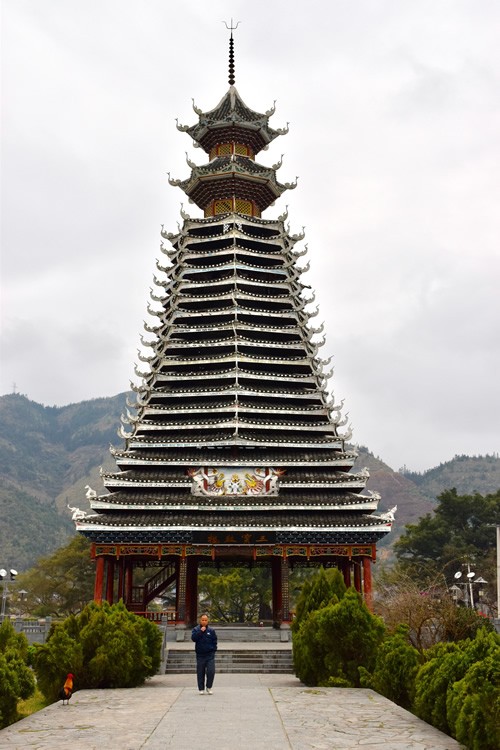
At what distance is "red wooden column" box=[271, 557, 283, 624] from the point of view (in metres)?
33.5

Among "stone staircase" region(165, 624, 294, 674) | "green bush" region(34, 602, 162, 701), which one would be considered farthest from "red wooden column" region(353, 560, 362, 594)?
"green bush" region(34, 602, 162, 701)

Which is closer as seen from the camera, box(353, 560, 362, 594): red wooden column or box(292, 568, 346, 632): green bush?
box(292, 568, 346, 632): green bush

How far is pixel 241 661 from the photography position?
2647cm

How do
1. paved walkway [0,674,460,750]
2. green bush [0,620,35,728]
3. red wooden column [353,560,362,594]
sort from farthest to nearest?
red wooden column [353,560,362,594]
green bush [0,620,35,728]
paved walkway [0,674,460,750]

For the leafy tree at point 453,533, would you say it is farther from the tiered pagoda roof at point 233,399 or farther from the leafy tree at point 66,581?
the tiered pagoda roof at point 233,399

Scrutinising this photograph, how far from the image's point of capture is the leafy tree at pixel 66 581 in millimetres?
59438

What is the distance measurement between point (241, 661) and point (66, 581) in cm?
3776

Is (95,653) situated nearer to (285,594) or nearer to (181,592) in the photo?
(181,592)

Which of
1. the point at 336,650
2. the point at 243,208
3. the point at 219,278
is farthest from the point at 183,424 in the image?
the point at 336,650

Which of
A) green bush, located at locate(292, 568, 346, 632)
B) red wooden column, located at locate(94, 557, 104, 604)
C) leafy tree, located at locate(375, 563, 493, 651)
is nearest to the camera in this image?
green bush, located at locate(292, 568, 346, 632)

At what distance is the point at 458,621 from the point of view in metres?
25.9

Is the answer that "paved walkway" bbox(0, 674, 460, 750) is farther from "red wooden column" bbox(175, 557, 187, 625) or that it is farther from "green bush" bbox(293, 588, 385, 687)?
"red wooden column" bbox(175, 557, 187, 625)

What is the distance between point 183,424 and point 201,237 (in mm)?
13013

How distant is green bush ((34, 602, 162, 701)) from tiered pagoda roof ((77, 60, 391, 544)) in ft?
43.7
